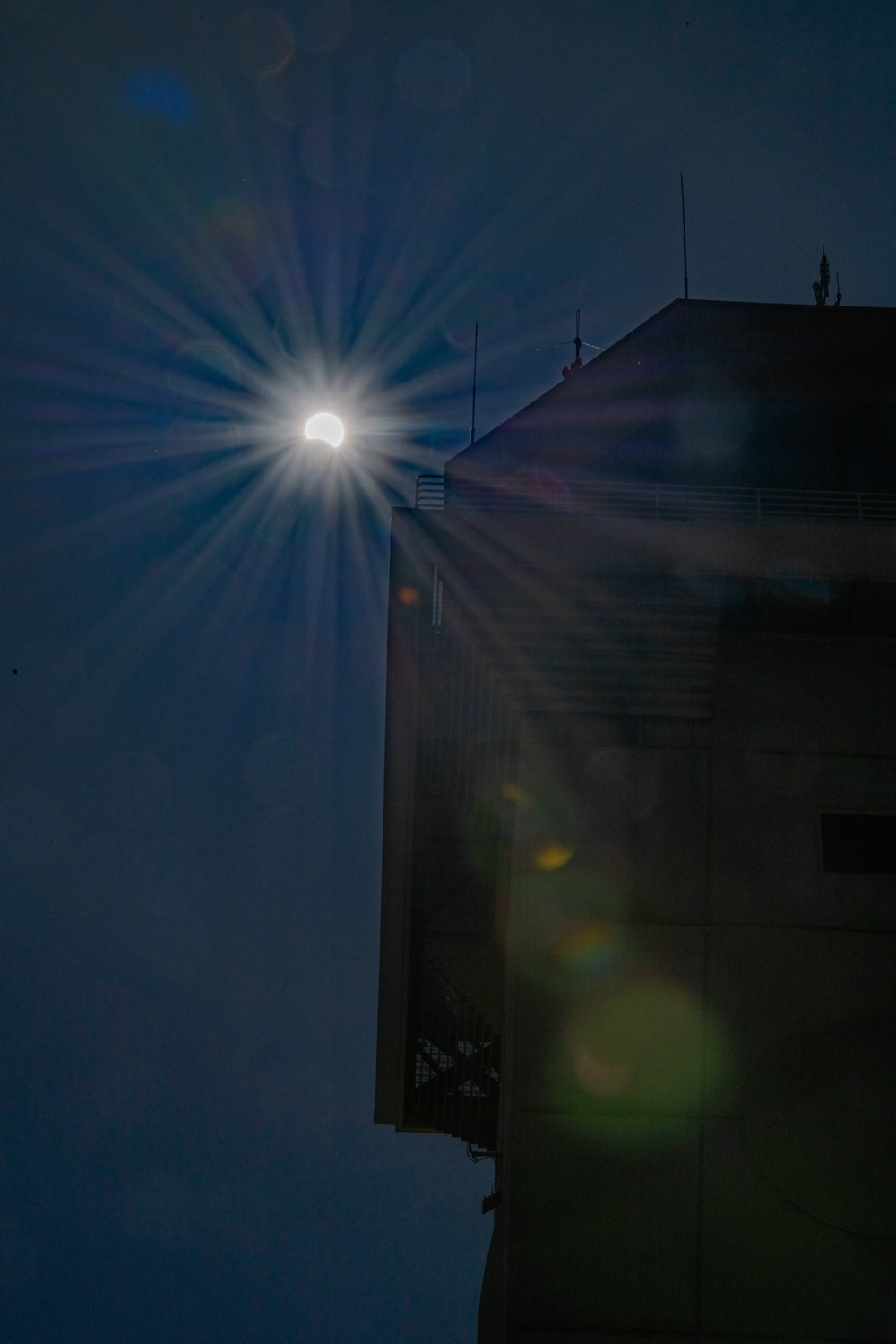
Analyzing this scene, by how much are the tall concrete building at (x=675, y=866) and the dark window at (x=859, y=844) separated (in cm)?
3

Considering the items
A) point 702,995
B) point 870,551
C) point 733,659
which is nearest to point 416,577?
point 733,659

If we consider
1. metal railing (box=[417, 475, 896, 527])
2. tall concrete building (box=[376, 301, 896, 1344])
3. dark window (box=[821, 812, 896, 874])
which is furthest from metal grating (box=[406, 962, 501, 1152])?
metal railing (box=[417, 475, 896, 527])

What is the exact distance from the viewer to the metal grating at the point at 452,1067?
14445 millimetres

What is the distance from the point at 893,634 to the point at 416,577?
20.3 feet

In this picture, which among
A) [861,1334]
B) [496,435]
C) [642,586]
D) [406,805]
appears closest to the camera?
[861,1334]

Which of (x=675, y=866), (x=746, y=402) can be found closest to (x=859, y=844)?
(x=675, y=866)

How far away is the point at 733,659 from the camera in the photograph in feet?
41.0

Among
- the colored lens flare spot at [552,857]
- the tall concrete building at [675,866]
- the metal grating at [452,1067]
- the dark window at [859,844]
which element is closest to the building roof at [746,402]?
the tall concrete building at [675,866]

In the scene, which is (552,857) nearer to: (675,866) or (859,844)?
(675,866)

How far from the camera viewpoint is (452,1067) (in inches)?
600

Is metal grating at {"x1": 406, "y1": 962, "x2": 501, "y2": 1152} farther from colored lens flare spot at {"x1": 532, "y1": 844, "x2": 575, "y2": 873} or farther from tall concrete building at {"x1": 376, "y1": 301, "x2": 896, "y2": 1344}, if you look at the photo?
colored lens flare spot at {"x1": 532, "y1": 844, "x2": 575, "y2": 873}

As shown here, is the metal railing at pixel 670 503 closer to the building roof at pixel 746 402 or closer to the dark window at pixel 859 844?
the building roof at pixel 746 402

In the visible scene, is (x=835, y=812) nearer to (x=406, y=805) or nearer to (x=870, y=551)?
(x=870, y=551)

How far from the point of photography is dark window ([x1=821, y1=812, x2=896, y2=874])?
1209 centimetres
